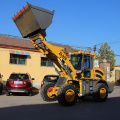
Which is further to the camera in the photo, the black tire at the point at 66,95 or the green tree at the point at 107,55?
the green tree at the point at 107,55

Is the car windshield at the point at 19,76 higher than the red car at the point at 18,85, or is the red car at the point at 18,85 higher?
the car windshield at the point at 19,76

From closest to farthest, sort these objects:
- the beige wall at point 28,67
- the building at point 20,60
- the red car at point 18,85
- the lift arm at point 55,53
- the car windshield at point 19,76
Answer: the lift arm at point 55,53 < the red car at point 18,85 < the car windshield at point 19,76 < the beige wall at point 28,67 < the building at point 20,60

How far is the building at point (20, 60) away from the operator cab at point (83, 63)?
10721 mm

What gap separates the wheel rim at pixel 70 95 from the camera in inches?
343

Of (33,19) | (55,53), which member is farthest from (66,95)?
(33,19)

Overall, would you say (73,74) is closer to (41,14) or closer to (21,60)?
(41,14)

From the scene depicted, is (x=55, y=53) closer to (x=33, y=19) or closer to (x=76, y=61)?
(x=76, y=61)

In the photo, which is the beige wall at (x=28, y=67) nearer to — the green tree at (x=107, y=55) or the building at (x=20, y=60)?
the building at (x=20, y=60)

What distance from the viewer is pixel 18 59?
2034 centimetres

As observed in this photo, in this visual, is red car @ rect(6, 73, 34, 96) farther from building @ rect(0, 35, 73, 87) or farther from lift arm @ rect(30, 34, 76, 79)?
building @ rect(0, 35, 73, 87)

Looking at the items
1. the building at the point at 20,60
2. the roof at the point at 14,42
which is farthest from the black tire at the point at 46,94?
the roof at the point at 14,42

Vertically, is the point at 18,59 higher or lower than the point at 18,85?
higher

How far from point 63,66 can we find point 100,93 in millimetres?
2752

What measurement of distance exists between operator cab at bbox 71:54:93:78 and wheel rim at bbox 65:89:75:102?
4.77 feet
